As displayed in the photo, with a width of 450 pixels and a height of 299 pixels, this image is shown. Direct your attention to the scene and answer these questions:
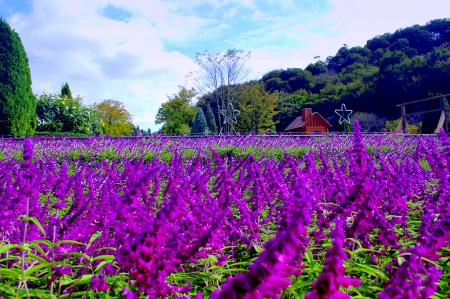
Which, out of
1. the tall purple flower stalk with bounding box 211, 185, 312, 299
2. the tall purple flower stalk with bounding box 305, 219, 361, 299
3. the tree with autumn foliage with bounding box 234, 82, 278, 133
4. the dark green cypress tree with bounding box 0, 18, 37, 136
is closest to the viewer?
the tall purple flower stalk with bounding box 211, 185, 312, 299

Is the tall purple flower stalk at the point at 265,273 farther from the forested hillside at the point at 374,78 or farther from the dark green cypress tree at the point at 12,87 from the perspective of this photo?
the forested hillside at the point at 374,78

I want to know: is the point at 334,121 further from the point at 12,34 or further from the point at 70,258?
the point at 70,258

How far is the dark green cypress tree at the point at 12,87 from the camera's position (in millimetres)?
24703

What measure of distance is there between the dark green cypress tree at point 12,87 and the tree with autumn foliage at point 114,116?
37.0m

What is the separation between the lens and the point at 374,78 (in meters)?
64.8

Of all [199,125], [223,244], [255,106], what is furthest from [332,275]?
[255,106]

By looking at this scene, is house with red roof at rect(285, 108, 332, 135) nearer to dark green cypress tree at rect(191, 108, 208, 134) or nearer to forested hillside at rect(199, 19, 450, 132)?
forested hillside at rect(199, 19, 450, 132)

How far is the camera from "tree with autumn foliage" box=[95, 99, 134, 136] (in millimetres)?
63250

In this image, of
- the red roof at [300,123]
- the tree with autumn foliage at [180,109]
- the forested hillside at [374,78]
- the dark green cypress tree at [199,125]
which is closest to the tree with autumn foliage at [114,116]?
the tree with autumn foliage at [180,109]

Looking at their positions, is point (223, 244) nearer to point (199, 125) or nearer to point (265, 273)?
point (265, 273)

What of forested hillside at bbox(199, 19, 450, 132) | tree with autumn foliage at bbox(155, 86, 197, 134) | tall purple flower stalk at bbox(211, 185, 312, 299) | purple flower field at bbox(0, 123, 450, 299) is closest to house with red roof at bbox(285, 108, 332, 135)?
forested hillside at bbox(199, 19, 450, 132)

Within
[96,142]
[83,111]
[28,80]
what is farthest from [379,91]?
[96,142]

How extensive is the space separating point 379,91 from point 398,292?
65990 millimetres

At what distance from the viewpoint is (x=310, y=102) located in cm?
7131
